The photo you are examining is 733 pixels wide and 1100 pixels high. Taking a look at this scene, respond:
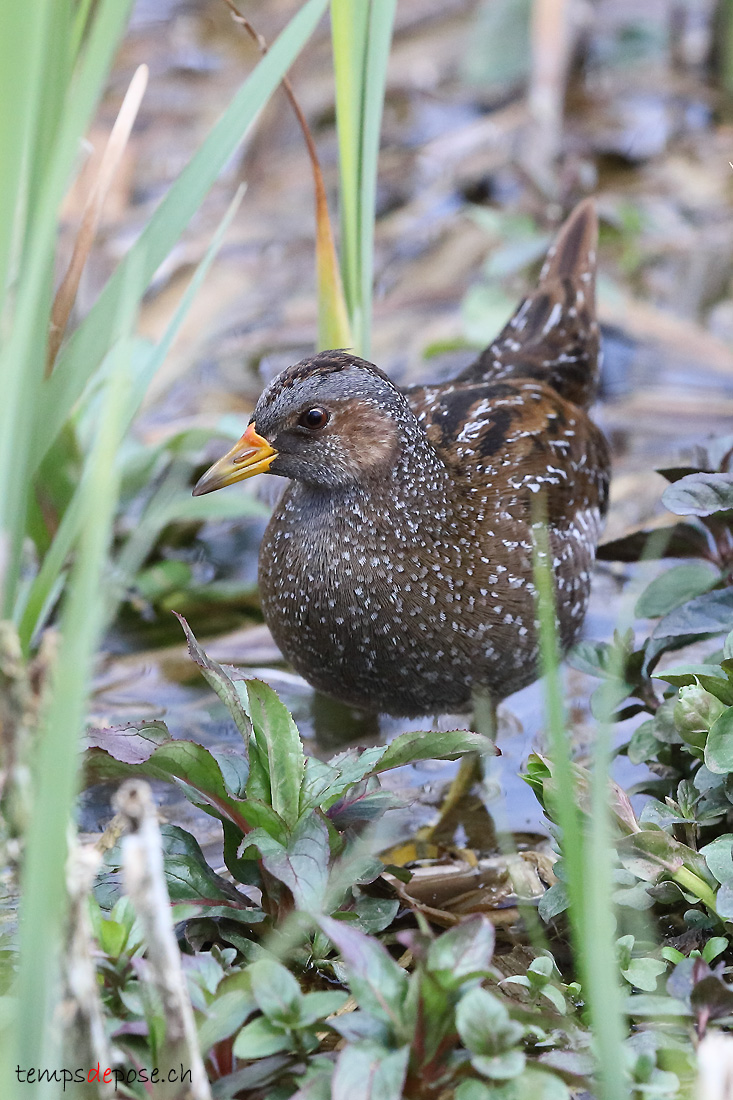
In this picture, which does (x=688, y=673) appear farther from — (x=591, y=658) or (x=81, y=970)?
(x=81, y=970)

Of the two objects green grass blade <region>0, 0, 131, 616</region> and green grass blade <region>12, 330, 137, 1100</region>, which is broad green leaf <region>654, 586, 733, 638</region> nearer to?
green grass blade <region>0, 0, 131, 616</region>

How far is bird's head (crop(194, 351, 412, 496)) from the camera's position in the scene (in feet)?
9.68

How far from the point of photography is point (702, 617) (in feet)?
8.89

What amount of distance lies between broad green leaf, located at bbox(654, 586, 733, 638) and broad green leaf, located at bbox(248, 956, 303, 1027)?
1.20 m

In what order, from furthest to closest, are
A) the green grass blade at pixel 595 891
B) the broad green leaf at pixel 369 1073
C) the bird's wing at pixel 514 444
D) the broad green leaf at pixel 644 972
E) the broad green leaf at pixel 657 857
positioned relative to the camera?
the bird's wing at pixel 514 444, the broad green leaf at pixel 657 857, the broad green leaf at pixel 644 972, the broad green leaf at pixel 369 1073, the green grass blade at pixel 595 891

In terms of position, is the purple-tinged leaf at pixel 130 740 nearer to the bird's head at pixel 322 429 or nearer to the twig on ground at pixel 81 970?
the twig on ground at pixel 81 970

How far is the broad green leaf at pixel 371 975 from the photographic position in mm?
1810

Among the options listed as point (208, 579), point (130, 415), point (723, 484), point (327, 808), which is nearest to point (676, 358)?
point (208, 579)

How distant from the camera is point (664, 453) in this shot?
4.62 metres

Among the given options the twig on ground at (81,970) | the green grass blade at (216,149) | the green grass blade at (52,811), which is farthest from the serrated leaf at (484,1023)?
the green grass blade at (216,149)

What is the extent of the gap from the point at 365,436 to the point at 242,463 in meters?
0.29

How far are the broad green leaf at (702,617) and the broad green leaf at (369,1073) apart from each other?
1218 mm

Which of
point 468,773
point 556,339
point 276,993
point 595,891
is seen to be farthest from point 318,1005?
point 556,339

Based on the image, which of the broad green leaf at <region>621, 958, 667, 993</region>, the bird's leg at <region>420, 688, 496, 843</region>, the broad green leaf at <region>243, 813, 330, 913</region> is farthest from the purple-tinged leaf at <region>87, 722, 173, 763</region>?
the bird's leg at <region>420, 688, 496, 843</region>
